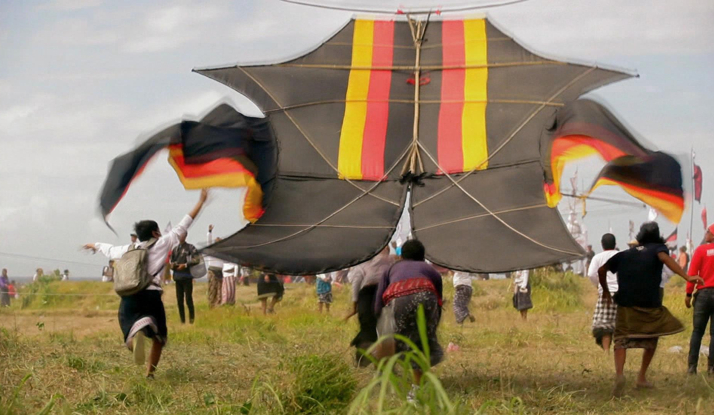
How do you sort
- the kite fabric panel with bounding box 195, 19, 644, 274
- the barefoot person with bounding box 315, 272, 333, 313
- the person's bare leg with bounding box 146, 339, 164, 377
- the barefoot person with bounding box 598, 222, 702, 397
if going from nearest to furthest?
the kite fabric panel with bounding box 195, 19, 644, 274, the barefoot person with bounding box 598, 222, 702, 397, the person's bare leg with bounding box 146, 339, 164, 377, the barefoot person with bounding box 315, 272, 333, 313

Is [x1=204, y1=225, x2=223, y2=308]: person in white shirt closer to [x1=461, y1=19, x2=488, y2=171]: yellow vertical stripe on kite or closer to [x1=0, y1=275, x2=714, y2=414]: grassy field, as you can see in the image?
[x1=0, y1=275, x2=714, y2=414]: grassy field

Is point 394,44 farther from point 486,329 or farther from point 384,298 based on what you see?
point 486,329

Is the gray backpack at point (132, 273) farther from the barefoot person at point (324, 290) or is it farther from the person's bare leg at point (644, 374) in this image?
the barefoot person at point (324, 290)

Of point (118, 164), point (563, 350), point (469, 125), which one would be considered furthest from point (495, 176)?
point (563, 350)

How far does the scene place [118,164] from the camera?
8.72 meters

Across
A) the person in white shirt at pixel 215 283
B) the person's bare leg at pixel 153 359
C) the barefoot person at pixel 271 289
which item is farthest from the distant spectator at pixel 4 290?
the person's bare leg at pixel 153 359

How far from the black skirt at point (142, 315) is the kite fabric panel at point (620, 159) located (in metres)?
3.81

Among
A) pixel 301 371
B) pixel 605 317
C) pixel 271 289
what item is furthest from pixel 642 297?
pixel 271 289

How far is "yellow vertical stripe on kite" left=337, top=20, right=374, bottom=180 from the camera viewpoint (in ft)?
30.6

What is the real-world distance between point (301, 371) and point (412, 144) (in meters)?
2.94

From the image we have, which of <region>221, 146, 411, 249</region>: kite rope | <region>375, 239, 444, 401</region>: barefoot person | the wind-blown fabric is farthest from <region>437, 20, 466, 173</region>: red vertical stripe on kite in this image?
the wind-blown fabric

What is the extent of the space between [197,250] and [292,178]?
1.35 m

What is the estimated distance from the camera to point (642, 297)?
28.8ft

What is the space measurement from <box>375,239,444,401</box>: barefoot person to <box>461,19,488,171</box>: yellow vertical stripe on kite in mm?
1328
